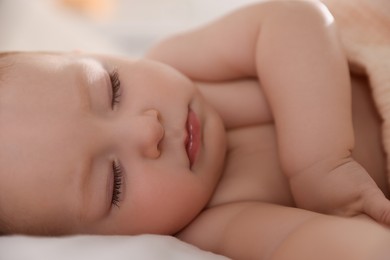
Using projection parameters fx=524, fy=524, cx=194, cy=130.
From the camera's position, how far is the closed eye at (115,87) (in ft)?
3.00

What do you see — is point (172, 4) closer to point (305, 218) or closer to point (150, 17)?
point (150, 17)

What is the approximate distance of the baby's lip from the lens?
929 millimetres

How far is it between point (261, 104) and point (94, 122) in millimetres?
386

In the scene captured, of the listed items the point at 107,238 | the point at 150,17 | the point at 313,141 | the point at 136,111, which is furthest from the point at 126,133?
the point at 150,17

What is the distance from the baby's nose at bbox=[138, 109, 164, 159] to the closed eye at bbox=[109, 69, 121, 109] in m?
0.06

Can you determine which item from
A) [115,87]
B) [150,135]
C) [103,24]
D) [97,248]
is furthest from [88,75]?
[103,24]

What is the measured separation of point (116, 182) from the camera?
0.88m

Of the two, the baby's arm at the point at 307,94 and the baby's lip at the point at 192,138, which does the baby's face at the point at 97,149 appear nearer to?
the baby's lip at the point at 192,138

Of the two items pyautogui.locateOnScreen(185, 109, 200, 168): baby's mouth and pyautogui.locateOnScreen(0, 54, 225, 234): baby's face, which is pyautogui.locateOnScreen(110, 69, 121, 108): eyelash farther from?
pyautogui.locateOnScreen(185, 109, 200, 168): baby's mouth

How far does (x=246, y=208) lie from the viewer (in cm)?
94

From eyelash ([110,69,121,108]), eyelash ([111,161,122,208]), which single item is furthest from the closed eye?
eyelash ([111,161,122,208])

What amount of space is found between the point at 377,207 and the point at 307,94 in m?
0.24

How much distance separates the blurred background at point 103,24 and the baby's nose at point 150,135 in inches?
26.0

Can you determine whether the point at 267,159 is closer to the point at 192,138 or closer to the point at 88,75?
the point at 192,138
